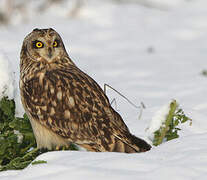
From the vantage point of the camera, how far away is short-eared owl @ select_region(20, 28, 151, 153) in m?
4.08

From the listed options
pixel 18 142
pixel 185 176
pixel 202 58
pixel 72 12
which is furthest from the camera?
pixel 72 12

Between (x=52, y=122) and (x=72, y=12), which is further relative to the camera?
(x=72, y=12)

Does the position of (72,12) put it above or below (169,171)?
above

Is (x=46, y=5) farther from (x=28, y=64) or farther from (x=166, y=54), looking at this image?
(x=28, y=64)

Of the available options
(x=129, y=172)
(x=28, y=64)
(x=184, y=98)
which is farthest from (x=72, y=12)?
(x=129, y=172)

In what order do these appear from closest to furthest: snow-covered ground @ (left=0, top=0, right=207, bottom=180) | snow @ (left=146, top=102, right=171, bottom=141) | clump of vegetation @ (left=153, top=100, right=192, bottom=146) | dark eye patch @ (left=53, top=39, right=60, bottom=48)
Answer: snow-covered ground @ (left=0, top=0, right=207, bottom=180)
clump of vegetation @ (left=153, top=100, right=192, bottom=146)
snow @ (left=146, top=102, right=171, bottom=141)
dark eye patch @ (left=53, top=39, right=60, bottom=48)

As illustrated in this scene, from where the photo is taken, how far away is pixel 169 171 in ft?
8.89

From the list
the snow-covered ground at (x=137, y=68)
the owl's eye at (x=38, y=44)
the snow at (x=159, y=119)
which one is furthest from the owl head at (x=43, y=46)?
the snow at (x=159, y=119)

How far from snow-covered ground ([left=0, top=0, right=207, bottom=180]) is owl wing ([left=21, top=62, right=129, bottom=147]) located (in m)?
0.34

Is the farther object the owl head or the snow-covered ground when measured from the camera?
the owl head

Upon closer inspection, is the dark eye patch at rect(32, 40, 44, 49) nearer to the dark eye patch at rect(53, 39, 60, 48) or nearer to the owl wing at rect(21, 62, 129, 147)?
the dark eye patch at rect(53, 39, 60, 48)

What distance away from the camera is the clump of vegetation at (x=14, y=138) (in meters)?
3.89

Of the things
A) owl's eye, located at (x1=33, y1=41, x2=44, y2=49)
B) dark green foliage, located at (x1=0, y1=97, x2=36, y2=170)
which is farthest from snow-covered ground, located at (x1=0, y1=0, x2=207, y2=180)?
owl's eye, located at (x1=33, y1=41, x2=44, y2=49)

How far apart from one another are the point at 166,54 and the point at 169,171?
924cm
